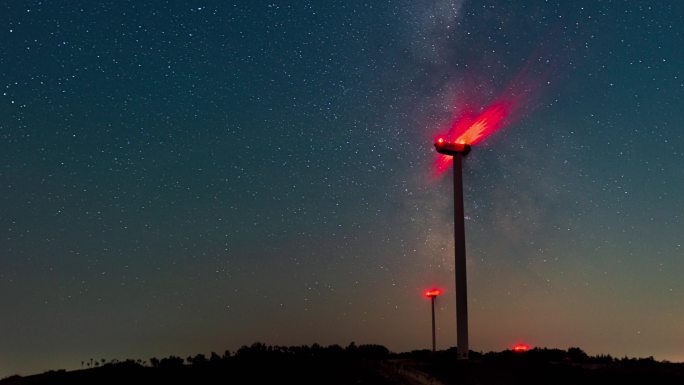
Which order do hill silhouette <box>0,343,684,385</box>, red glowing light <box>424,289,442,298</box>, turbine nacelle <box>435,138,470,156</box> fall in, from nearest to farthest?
hill silhouette <box>0,343,684,385</box>, turbine nacelle <box>435,138,470,156</box>, red glowing light <box>424,289,442,298</box>

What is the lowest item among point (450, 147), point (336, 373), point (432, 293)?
point (336, 373)

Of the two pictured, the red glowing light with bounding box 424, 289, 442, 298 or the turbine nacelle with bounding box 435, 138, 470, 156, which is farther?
the red glowing light with bounding box 424, 289, 442, 298

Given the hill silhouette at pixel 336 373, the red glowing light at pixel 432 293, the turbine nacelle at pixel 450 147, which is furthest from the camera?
the red glowing light at pixel 432 293

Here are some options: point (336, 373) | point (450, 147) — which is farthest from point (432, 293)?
point (336, 373)

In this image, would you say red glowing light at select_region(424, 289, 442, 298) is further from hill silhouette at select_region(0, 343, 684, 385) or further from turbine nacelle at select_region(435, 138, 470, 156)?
hill silhouette at select_region(0, 343, 684, 385)

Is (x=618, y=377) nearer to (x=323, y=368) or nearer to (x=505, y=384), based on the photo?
(x=505, y=384)

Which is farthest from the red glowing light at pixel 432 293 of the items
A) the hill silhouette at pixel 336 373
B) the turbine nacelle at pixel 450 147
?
the hill silhouette at pixel 336 373

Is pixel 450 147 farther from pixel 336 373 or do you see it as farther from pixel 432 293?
pixel 336 373

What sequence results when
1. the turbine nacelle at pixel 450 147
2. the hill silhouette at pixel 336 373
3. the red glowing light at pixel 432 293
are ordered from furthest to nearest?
the red glowing light at pixel 432 293 → the turbine nacelle at pixel 450 147 → the hill silhouette at pixel 336 373

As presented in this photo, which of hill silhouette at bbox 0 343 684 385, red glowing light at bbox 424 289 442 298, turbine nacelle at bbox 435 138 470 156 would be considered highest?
turbine nacelle at bbox 435 138 470 156

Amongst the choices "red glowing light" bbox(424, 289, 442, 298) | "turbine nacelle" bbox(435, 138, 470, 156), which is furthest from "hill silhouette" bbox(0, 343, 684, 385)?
"red glowing light" bbox(424, 289, 442, 298)

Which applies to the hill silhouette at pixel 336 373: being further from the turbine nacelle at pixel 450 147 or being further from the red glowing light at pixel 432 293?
the red glowing light at pixel 432 293

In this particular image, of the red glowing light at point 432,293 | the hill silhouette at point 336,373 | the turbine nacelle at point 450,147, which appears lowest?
the hill silhouette at point 336,373

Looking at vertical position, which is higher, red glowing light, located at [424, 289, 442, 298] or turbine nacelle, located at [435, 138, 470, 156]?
turbine nacelle, located at [435, 138, 470, 156]
